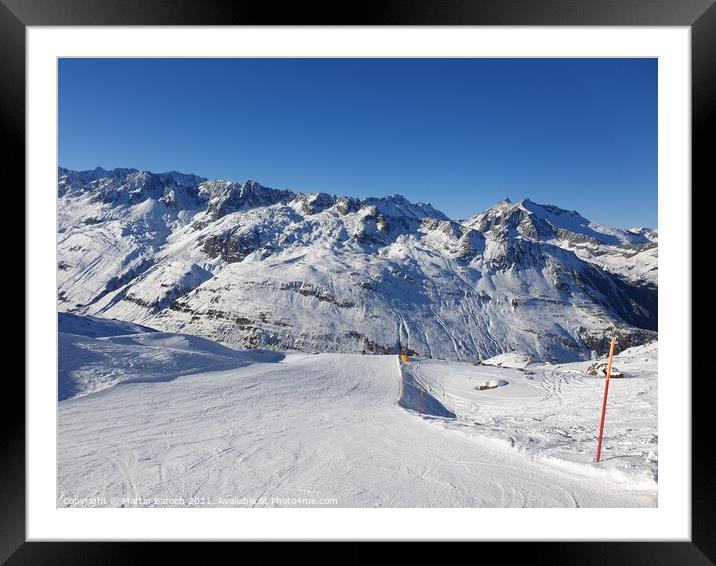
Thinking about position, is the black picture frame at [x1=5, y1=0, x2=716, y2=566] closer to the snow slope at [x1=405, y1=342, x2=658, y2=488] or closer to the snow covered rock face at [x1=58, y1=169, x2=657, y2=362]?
the snow slope at [x1=405, y1=342, x2=658, y2=488]

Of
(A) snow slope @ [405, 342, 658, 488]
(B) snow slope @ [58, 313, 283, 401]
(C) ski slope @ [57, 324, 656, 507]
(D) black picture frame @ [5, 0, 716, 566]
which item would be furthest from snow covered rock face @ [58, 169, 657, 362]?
(D) black picture frame @ [5, 0, 716, 566]

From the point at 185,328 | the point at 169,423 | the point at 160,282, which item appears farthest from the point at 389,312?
the point at 169,423
